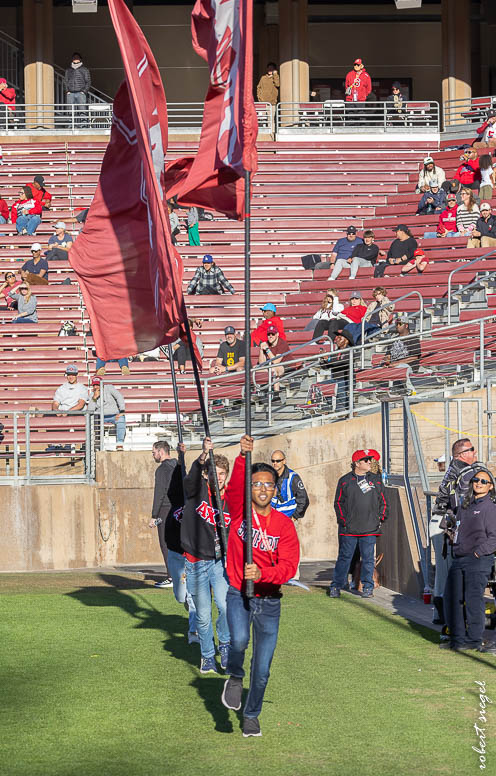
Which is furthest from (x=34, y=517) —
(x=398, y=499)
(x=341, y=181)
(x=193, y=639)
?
(x=341, y=181)

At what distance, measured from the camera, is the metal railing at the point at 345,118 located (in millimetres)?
30844

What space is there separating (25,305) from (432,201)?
344 inches

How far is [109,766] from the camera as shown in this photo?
24.1 feet

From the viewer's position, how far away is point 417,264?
2425cm

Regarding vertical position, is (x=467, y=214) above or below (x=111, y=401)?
above

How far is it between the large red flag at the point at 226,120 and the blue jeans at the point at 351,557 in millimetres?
6465

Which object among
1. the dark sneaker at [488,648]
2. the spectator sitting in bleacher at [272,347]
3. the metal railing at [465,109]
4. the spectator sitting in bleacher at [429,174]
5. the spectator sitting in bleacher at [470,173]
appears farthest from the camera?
the metal railing at [465,109]

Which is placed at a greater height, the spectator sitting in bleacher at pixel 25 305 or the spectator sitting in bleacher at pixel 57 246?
the spectator sitting in bleacher at pixel 57 246

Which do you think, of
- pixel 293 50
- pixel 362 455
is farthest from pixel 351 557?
pixel 293 50

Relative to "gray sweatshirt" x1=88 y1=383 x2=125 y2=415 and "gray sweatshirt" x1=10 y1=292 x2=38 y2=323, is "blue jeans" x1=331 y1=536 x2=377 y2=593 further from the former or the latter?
"gray sweatshirt" x1=10 y1=292 x2=38 y2=323

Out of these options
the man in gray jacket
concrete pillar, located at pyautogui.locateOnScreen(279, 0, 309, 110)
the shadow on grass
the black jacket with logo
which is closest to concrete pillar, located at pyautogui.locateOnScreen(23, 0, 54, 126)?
concrete pillar, located at pyautogui.locateOnScreen(279, 0, 309, 110)

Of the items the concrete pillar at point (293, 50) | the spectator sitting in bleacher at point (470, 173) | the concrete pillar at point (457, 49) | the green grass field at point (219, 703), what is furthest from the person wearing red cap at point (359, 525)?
the concrete pillar at point (457, 49)

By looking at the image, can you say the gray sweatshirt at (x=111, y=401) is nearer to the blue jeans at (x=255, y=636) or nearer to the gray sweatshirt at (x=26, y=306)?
the gray sweatshirt at (x=26, y=306)

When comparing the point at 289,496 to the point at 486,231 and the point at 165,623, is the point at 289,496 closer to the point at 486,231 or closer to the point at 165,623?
the point at 165,623
